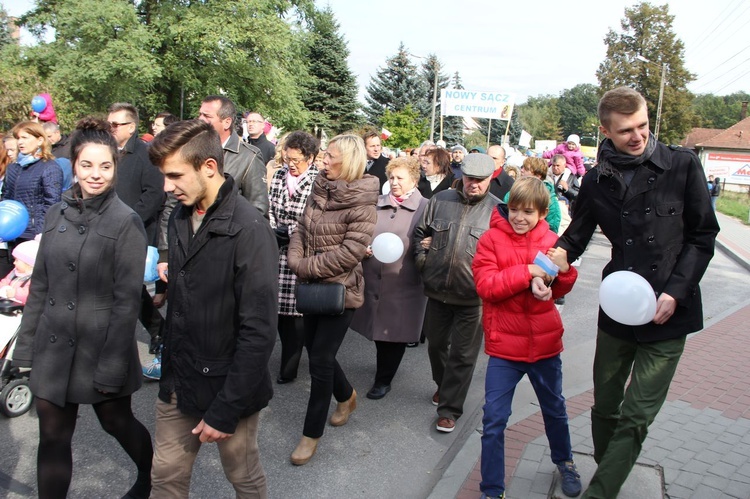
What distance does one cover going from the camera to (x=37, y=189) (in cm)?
543

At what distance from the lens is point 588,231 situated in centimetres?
346

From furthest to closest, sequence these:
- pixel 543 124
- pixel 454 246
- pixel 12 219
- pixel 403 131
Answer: pixel 543 124 < pixel 403 131 < pixel 12 219 < pixel 454 246

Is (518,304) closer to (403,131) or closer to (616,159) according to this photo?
(616,159)

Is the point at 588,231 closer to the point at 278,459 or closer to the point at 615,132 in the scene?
the point at 615,132

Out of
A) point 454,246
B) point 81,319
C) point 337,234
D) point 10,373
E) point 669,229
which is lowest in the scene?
point 10,373

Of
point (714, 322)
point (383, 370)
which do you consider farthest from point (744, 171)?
point (383, 370)

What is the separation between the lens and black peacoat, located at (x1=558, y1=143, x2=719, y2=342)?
297 centimetres

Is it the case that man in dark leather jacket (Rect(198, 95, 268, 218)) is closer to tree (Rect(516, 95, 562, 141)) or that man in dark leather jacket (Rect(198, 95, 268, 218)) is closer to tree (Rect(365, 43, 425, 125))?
tree (Rect(365, 43, 425, 125))

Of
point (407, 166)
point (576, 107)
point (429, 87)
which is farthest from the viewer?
point (576, 107)

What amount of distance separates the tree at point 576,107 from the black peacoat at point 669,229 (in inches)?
4807

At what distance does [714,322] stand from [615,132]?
19.3 feet

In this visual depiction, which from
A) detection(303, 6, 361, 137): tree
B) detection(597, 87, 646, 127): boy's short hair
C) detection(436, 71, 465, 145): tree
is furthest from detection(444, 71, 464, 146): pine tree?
detection(597, 87, 646, 127): boy's short hair

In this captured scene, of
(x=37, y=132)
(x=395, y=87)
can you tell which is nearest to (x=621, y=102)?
(x=37, y=132)

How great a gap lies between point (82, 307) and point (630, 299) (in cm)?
252
